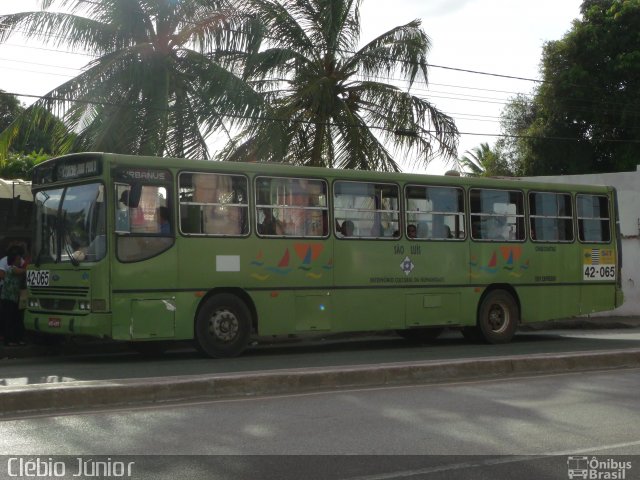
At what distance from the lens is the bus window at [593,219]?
61.9ft

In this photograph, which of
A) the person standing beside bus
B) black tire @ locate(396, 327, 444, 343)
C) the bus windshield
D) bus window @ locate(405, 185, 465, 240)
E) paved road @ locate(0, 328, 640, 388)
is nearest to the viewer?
paved road @ locate(0, 328, 640, 388)

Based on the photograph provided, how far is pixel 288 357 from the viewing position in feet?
48.3

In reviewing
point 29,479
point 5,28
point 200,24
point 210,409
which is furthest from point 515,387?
point 5,28

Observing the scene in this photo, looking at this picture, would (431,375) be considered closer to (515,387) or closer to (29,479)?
(515,387)

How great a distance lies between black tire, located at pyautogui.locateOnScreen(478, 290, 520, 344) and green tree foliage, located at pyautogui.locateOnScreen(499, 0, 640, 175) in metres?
25.0

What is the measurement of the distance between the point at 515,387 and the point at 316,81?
14.1 m

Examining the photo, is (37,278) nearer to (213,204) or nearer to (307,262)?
(213,204)

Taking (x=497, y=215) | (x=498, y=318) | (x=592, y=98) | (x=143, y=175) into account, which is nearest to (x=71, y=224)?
(x=143, y=175)

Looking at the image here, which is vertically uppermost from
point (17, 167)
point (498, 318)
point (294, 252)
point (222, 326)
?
point (17, 167)

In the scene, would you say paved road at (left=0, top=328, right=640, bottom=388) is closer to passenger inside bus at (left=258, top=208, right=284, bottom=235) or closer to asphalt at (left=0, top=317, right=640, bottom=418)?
asphalt at (left=0, top=317, right=640, bottom=418)

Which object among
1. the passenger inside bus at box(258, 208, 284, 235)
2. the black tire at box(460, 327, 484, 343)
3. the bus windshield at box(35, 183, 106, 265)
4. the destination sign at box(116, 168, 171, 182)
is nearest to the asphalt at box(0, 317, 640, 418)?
the black tire at box(460, 327, 484, 343)

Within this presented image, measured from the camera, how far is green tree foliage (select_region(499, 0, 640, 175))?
41594 mm

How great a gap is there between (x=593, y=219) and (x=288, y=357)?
306 inches

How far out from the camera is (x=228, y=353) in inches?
564
